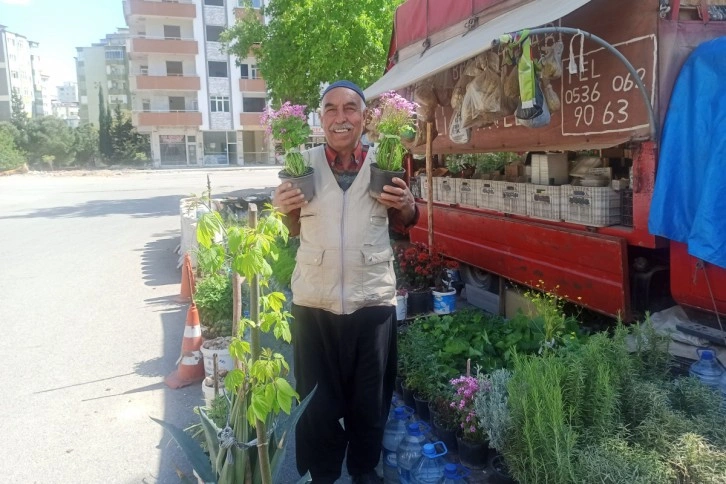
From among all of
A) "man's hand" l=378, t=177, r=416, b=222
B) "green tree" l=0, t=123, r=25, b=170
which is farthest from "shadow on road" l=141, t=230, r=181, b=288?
"green tree" l=0, t=123, r=25, b=170

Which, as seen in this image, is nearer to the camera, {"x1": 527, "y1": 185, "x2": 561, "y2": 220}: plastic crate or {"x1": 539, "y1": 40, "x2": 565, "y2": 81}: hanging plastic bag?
{"x1": 539, "y1": 40, "x2": 565, "y2": 81}: hanging plastic bag

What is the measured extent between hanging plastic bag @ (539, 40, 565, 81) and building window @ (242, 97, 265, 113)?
Answer: 45165 mm

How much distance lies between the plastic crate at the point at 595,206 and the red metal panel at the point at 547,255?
0.13 metres

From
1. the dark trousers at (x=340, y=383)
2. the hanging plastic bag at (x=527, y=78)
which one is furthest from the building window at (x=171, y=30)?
the dark trousers at (x=340, y=383)

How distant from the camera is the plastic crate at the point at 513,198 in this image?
19.0ft

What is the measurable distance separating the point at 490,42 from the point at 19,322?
653cm

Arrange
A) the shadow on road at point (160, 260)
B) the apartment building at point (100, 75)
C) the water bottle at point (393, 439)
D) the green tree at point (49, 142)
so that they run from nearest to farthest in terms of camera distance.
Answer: the water bottle at point (393, 439) < the shadow on road at point (160, 260) < the green tree at point (49, 142) < the apartment building at point (100, 75)

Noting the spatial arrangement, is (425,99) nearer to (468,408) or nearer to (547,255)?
(547,255)

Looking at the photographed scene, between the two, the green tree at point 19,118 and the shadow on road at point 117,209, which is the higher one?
the green tree at point 19,118

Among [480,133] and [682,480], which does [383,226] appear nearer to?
[682,480]

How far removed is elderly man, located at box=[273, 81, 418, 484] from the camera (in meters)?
2.63

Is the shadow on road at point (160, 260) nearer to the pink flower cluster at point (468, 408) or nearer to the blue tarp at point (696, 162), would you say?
the pink flower cluster at point (468, 408)

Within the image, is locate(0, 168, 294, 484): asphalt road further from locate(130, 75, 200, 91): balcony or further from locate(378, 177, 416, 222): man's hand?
locate(130, 75, 200, 91): balcony

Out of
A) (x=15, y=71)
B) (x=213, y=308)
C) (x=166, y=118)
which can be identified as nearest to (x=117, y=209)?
(x=213, y=308)
